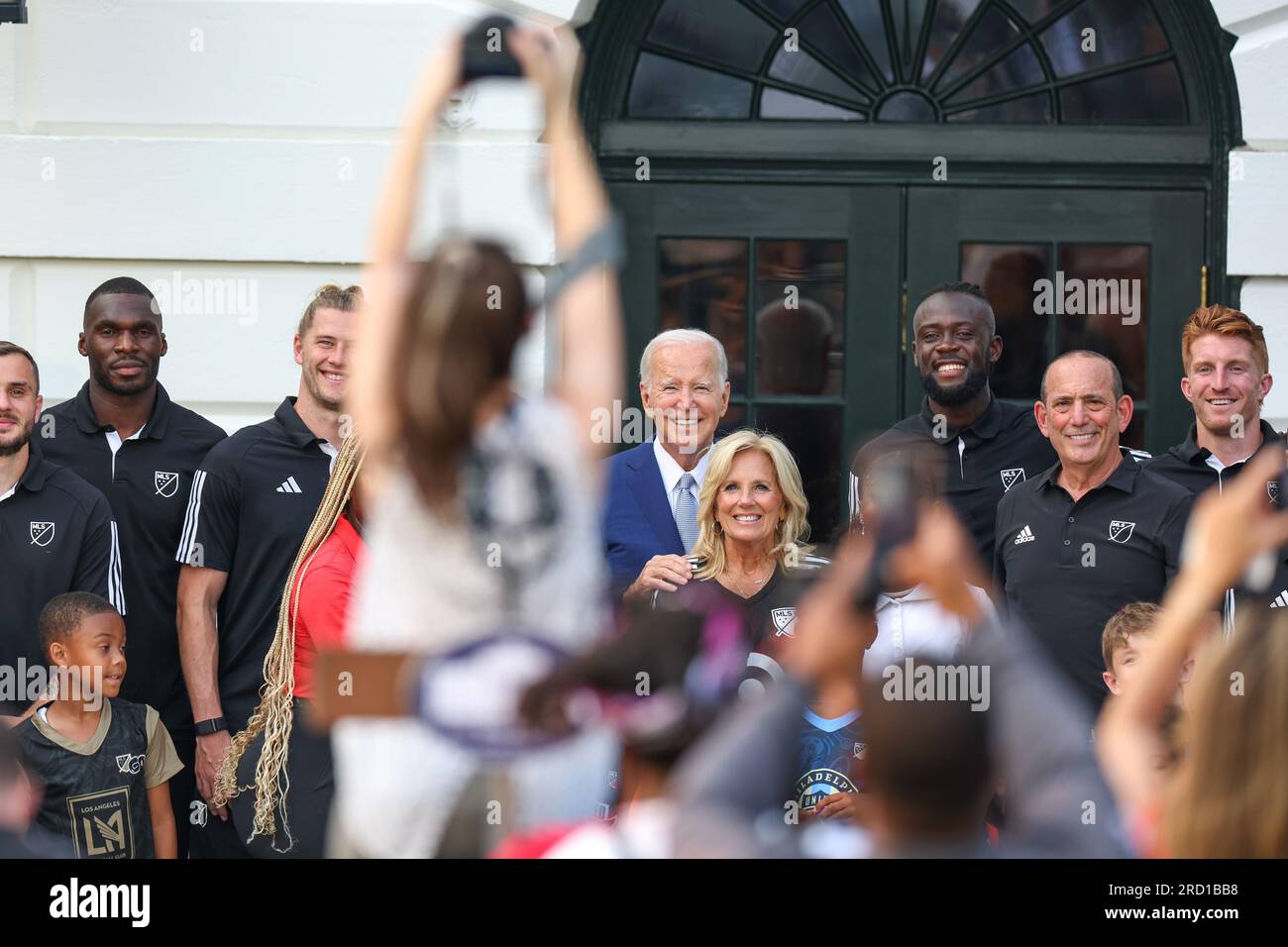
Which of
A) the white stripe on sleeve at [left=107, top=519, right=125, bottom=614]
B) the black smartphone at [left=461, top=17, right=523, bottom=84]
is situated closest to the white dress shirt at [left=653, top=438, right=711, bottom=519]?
the white stripe on sleeve at [left=107, top=519, right=125, bottom=614]

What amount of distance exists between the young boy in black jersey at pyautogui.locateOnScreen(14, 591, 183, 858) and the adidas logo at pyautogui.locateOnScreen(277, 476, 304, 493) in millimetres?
484

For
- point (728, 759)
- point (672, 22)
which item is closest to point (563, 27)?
point (672, 22)

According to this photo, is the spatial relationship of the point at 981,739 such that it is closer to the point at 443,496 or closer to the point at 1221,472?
the point at 443,496

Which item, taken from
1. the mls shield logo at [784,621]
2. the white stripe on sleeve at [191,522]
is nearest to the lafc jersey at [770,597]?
the mls shield logo at [784,621]

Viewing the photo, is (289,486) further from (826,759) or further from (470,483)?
(470,483)

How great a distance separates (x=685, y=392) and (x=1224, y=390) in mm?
1251

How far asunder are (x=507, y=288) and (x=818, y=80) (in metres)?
3.41

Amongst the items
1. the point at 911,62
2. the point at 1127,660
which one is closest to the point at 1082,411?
the point at 1127,660

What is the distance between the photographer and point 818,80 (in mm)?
5141

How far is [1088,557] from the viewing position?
3.79 metres

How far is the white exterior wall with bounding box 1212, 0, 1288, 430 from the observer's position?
4.92 m

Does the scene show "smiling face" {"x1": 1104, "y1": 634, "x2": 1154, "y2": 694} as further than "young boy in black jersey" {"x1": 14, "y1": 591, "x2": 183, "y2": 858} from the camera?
No

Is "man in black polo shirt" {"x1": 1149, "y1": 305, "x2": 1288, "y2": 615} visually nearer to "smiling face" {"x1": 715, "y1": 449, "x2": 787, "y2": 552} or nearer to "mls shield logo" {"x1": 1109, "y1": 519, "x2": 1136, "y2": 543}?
"mls shield logo" {"x1": 1109, "y1": 519, "x2": 1136, "y2": 543}
